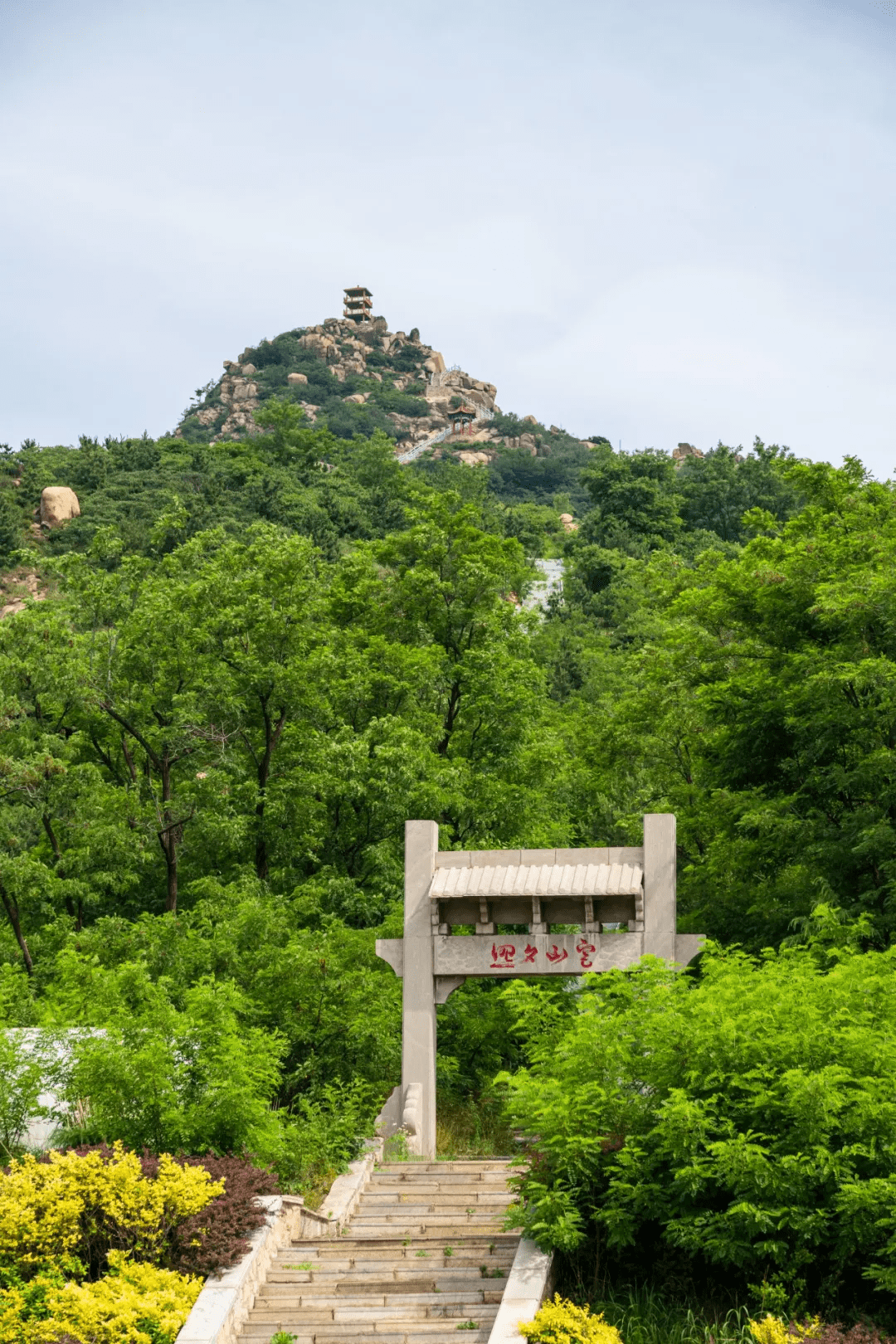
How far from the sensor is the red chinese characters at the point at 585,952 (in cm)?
1480

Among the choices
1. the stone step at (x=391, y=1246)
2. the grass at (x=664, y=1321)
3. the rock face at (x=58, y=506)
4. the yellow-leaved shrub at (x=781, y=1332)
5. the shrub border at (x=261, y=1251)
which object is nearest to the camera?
the yellow-leaved shrub at (x=781, y=1332)

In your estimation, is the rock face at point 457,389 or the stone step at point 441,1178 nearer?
the stone step at point 441,1178

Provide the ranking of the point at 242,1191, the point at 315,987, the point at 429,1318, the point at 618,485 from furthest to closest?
the point at 618,485 < the point at 315,987 < the point at 242,1191 < the point at 429,1318

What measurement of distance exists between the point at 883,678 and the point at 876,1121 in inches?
264


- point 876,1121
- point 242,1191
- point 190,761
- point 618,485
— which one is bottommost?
point 242,1191

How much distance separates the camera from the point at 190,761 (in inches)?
876

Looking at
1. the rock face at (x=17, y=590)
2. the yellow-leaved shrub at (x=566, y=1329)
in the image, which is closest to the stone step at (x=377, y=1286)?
the yellow-leaved shrub at (x=566, y=1329)

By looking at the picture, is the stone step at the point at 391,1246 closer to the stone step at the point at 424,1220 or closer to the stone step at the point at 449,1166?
the stone step at the point at 424,1220

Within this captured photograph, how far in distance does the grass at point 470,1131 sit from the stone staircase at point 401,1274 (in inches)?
95.1

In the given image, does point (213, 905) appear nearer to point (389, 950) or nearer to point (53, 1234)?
point (389, 950)

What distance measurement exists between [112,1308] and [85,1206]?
117cm

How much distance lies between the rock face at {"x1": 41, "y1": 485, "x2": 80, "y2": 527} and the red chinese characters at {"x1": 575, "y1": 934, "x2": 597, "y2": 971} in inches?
1576

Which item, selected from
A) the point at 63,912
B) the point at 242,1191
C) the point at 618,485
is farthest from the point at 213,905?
the point at 618,485

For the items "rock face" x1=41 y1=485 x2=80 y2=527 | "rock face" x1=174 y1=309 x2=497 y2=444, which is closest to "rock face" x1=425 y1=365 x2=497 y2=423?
"rock face" x1=174 y1=309 x2=497 y2=444
